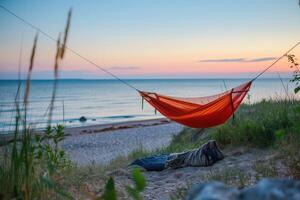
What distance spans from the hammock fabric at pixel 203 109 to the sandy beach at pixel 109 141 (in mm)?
2400

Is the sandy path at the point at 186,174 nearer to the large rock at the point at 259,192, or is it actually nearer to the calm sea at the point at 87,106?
the calm sea at the point at 87,106

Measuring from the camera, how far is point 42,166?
235 centimetres

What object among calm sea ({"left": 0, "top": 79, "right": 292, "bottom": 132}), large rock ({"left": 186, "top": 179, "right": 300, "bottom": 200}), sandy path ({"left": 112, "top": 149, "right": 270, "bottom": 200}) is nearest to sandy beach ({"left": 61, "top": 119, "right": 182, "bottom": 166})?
calm sea ({"left": 0, "top": 79, "right": 292, "bottom": 132})

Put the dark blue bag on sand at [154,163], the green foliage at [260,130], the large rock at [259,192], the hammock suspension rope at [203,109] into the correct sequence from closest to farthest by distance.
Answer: the large rock at [259,192], the dark blue bag on sand at [154,163], the green foliage at [260,130], the hammock suspension rope at [203,109]

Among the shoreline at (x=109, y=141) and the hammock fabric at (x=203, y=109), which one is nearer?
the hammock fabric at (x=203, y=109)

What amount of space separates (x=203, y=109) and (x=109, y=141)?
5.67 m

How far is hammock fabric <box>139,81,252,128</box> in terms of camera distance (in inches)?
183

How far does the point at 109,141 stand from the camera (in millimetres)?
10094

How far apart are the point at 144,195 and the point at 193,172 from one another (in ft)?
2.92

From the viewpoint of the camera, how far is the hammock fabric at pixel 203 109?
183 inches

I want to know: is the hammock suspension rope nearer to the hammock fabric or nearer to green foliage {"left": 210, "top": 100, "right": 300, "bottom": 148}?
the hammock fabric

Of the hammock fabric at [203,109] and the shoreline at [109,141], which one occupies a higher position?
the hammock fabric at [203,109]

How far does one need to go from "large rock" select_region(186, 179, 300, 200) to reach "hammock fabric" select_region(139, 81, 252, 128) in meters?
3.67

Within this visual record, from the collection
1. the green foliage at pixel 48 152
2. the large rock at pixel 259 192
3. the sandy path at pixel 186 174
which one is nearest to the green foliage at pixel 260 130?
the sandy path at pixel 186 174
